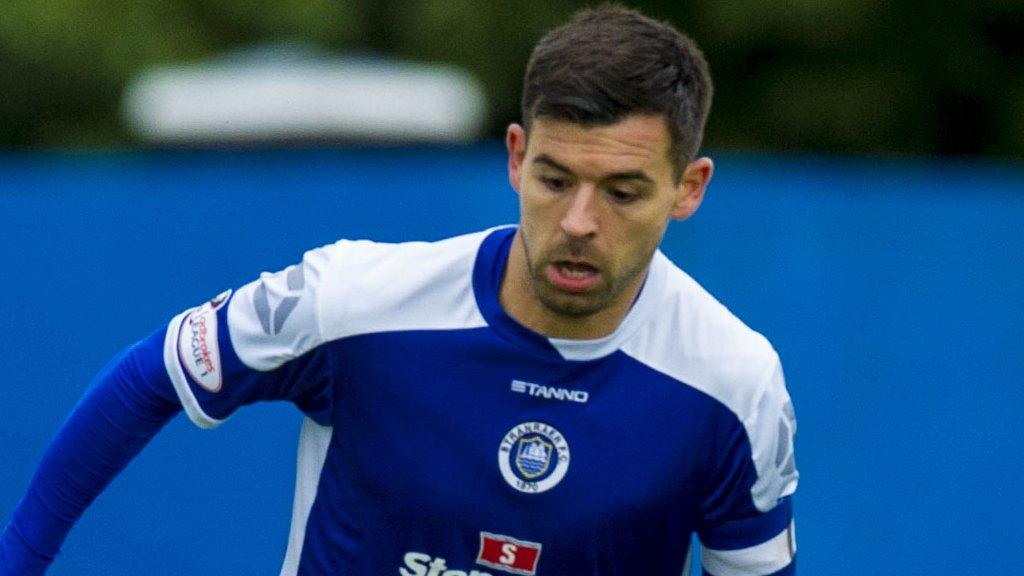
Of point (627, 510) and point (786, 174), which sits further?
point (786, 174)

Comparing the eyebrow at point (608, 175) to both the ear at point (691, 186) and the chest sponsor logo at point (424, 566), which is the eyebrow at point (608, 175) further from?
the chest sponsor logo at point (424, 566)

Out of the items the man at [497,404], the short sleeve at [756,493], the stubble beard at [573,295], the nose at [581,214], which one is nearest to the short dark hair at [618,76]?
the man at [497,404]

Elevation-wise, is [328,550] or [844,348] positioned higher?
[844,348]

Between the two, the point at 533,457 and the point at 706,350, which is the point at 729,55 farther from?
the point at 533,457

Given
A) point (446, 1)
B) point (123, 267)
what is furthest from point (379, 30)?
point (123, 267)

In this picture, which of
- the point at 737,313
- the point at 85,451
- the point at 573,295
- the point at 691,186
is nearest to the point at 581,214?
the point at 573,295

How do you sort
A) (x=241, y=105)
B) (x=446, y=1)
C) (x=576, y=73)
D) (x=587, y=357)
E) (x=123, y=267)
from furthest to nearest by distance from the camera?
(x=446, y=1) < (x=241, y=105) < (x=123, y=267) < (x=587, y=357) < (x=576, y=73)

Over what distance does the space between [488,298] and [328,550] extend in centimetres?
52

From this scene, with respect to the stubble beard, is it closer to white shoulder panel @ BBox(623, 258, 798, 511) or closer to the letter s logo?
white shoulder panel @ BBox(623, 258, 798, 511)

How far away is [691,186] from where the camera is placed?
3.17 meters

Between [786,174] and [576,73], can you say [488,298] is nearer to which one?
[576,73]

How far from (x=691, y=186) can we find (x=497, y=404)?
0.50m

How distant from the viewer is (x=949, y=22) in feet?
38.8

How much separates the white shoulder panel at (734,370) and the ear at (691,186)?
16cm
